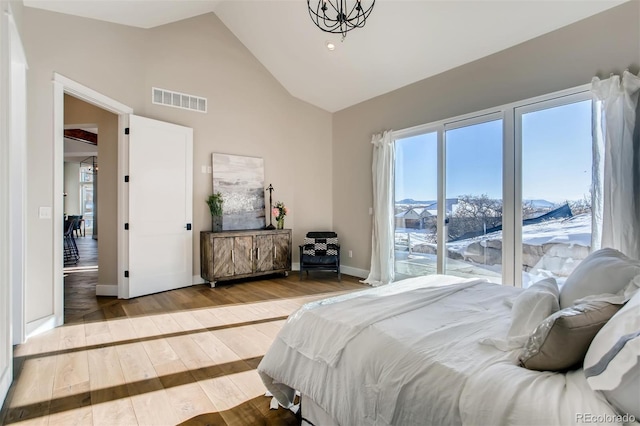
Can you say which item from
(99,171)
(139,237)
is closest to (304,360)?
(139,237)

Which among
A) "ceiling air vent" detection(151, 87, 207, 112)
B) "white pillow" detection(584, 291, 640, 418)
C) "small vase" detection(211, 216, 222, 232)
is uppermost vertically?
"ceiling air vent" detection(151, 87, 207, 112)

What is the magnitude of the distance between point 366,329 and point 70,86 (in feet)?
12.8

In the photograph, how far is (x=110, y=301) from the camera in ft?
13.2

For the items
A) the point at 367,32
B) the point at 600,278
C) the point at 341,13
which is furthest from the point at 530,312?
the point at 367,32

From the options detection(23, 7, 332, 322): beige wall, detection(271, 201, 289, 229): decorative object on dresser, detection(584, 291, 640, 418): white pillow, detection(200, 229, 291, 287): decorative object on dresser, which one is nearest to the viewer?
detection(584, 291, 640, 418): white pillow

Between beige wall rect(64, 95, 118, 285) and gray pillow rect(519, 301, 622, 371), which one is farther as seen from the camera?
beige wall rect(64, 95, 118, 285)

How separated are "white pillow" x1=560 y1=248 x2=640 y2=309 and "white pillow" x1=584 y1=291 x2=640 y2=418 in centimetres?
43

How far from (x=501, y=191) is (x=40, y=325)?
5.04 metres

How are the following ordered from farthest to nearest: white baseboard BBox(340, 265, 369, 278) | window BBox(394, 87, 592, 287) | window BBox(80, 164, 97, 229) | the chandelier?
1. window BBox(80, 164, 97, 229)
2. white baseboard BBox(340, 265, 369, 278)
3. window BBox(394, 87, 592, 287)
4. the chandelier

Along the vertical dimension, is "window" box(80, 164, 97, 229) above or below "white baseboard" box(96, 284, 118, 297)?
above

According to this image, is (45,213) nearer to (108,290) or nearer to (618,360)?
(108,290)

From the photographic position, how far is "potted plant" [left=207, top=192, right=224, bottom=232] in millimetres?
4949

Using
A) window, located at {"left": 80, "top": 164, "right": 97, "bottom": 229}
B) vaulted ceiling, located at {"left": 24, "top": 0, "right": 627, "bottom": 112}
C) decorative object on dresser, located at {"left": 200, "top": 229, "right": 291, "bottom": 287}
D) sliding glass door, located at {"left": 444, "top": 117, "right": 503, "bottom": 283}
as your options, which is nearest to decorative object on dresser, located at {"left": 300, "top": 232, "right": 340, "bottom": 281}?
decorative object on dresser, located at {"left": 200, "top": 229, "right": 291, "bottom": 287}

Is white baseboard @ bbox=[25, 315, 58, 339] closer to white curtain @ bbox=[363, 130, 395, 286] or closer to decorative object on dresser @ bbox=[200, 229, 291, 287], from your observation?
decorative object on dresser @ bbox=[200, 229, 291, 287]
